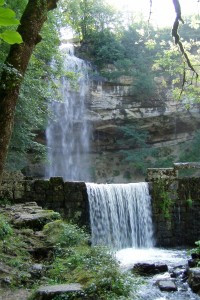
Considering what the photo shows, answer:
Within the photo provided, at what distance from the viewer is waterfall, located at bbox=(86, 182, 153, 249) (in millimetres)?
11297

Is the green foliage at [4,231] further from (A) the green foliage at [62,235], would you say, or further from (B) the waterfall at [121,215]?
(B) the waterfall at [121,215]

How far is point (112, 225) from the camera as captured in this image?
1152 centimetres

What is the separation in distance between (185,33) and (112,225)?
1625cm

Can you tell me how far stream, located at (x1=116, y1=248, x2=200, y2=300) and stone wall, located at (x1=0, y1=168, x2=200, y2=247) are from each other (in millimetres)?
1161

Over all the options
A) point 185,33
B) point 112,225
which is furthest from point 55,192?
point 185,33

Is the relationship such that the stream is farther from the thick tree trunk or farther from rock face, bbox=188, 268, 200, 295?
the thick tree trunk

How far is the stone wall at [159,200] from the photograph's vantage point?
426 inches

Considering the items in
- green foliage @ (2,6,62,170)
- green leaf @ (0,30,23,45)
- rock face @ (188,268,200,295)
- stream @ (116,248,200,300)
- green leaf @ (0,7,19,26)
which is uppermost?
green foliage @ (2,6,62,170)

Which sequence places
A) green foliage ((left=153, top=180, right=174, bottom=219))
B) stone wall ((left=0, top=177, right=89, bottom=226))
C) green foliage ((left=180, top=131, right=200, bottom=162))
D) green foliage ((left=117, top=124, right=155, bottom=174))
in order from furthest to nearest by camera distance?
1. green foliage ((left=117, top=124, right=155, bottom=174))
2. green foliage ((left=180, top=131, right=200, bottom=162))
3. green foliage ((left=153, top=180, right=174, bottom=219))
4. stone wall ((left=0, top=177, right=89, bottom=226))

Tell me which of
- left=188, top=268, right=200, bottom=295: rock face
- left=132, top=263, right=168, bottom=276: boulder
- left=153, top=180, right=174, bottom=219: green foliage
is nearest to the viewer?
left=188, top=268, right=200, bottom=295: rock face

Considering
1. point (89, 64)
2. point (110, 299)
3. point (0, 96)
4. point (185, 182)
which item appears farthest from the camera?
point (89, 64)

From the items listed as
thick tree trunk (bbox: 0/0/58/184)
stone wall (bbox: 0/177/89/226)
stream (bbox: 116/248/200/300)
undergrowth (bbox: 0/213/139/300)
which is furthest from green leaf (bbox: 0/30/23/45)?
stone wall (bbox: 0/177/89/226)

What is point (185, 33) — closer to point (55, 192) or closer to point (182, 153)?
point (182, 153)

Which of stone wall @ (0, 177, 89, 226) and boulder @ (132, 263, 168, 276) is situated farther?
stone wall @ (0, 177, 89, 226)
